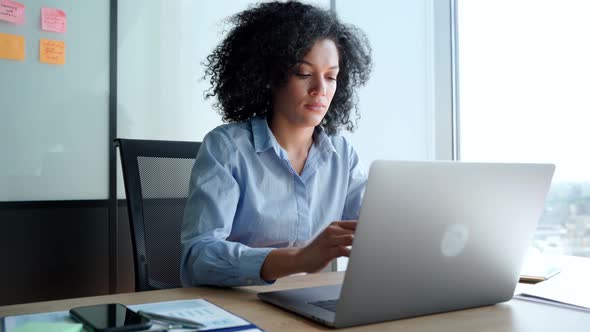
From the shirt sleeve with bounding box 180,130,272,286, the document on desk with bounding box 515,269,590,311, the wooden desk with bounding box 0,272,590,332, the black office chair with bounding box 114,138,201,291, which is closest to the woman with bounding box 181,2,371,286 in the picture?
the shirt sleeve with bounding box 180,130,272,286

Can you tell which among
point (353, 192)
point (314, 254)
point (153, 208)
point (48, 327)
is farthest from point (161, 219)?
point (48, 327)

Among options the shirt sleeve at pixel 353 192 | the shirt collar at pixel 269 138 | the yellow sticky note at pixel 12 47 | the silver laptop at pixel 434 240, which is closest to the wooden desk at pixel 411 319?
the silver laptop at pixel 434 240

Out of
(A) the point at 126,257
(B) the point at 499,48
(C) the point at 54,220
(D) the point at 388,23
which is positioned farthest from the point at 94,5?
(B) the point at 499,48

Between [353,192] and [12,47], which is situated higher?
[12,47]

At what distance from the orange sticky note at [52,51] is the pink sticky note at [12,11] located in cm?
10

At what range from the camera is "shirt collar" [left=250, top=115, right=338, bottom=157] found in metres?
1.41

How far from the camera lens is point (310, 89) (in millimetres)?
1409

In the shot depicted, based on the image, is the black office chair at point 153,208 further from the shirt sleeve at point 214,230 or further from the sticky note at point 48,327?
the sticky note at point 48,327

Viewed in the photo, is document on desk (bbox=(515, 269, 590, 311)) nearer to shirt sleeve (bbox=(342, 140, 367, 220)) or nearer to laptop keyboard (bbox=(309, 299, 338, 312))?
laptop keyboard (bbox=(309, 299, 338, 312))

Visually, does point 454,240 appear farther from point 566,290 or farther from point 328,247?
point 566,290

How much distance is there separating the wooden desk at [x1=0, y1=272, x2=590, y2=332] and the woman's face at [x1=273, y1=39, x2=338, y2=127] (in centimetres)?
54

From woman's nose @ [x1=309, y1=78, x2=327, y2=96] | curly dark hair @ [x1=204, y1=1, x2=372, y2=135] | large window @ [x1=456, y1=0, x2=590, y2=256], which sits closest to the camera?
woman's nose @ [x1=309, y1=78, x2=327, y2=96]

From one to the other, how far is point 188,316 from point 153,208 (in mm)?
805

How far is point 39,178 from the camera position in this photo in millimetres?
2109
